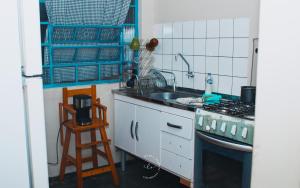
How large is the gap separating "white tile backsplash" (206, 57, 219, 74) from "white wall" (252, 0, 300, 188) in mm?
1450

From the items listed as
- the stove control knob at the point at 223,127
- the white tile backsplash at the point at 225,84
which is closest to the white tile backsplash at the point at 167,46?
the white tile backsplash at the point at 225,84

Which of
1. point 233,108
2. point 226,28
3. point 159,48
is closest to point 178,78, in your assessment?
point 159,48

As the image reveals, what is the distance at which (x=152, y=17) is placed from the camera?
3555 millimetres

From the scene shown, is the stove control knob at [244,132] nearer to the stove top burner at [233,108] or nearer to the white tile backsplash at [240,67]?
the stove top burner at [233,108]

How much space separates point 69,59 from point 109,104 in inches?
23.6

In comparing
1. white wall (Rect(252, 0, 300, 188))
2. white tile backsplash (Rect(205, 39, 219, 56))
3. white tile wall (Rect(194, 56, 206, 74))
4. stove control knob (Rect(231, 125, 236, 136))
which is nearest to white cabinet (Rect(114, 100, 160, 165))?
white tile wall (Rect(194, 56, 206, 74))

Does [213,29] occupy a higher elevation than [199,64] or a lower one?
higher

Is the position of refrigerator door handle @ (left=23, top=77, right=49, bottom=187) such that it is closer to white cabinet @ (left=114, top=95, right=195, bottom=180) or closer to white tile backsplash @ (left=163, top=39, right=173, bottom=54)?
white cabinet @ (left=114, top=95, right=195, bottom=180)

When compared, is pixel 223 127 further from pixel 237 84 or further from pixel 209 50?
pixel 209 50

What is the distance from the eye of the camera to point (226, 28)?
276cm

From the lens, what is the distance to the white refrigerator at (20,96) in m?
1.63

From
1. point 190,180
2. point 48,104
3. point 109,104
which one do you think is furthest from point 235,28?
point 48,104

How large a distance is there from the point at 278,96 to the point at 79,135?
194cm

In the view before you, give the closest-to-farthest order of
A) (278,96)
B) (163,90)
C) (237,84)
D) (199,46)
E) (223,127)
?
(278,96)
(223,127)
(237,84)
(199,46)
(163,90)
